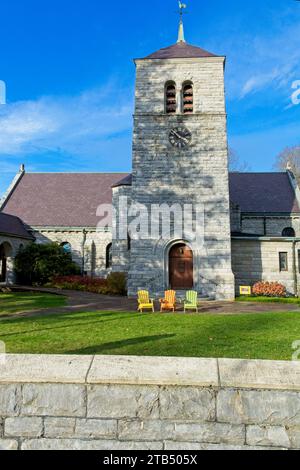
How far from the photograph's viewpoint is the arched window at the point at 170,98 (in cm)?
2027

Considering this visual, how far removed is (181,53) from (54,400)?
23.3 meters

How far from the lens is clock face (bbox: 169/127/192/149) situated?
19.3 metres

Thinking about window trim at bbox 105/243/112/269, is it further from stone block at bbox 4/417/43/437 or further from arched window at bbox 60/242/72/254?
stone block at bbox 4/417/43/437

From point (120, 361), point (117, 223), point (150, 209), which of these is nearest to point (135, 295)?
point (150, 209)

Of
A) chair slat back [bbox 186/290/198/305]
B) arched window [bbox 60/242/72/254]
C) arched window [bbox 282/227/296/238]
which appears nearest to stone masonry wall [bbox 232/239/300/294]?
arched window [bbox 282/227/296/238]

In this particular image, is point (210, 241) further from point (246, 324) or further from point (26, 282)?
point (26, 282)

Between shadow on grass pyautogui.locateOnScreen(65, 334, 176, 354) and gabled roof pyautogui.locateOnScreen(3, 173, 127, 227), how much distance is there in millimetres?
20774

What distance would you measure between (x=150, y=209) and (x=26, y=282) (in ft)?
42.3

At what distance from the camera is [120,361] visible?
131 inches

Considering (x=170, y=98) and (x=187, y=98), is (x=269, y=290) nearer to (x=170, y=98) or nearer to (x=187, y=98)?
(x=187, y=98)

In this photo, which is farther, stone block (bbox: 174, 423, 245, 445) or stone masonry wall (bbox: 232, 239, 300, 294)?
stone masonry wall (bbox: 232, 239, 300, 294)

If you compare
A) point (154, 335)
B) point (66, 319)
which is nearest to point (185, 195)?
point (66, 319)

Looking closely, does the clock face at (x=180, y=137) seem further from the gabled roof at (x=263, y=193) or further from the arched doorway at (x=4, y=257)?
the arched doorway at (x=4, y=257)

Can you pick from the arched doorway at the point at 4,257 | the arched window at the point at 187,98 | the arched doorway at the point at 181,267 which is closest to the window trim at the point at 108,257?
the arched doorway at the point at 4,257
